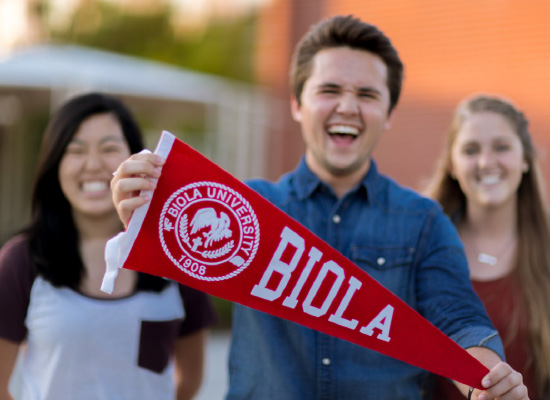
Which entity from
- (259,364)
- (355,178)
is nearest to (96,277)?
(259,364)

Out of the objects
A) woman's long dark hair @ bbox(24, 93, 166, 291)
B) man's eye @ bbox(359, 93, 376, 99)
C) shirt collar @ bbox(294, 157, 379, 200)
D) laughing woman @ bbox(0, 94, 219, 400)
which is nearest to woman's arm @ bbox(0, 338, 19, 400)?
laughing woman @ bbox(0, 94, 219, 400)

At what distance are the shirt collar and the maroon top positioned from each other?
0.82 m

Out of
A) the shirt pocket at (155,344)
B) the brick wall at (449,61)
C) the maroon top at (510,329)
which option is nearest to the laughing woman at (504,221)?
the maroon top at (510,329)

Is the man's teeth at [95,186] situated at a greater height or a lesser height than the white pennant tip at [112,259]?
greater

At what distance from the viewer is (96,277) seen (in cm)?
285

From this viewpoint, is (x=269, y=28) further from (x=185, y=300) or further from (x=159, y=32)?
(x=159, y=32)

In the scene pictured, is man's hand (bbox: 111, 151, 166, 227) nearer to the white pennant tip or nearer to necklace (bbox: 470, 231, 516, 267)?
the white pennant tip

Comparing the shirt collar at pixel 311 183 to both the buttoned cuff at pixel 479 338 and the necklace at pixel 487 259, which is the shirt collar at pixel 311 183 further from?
the necklace at pixel 487 259

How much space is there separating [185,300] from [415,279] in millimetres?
1000

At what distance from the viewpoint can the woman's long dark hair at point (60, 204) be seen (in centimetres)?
279

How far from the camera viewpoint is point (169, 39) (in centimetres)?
2789

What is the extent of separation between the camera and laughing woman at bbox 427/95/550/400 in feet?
9.84

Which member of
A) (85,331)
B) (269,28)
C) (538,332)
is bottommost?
Answer: (85,331)

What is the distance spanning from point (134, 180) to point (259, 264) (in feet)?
1.56
